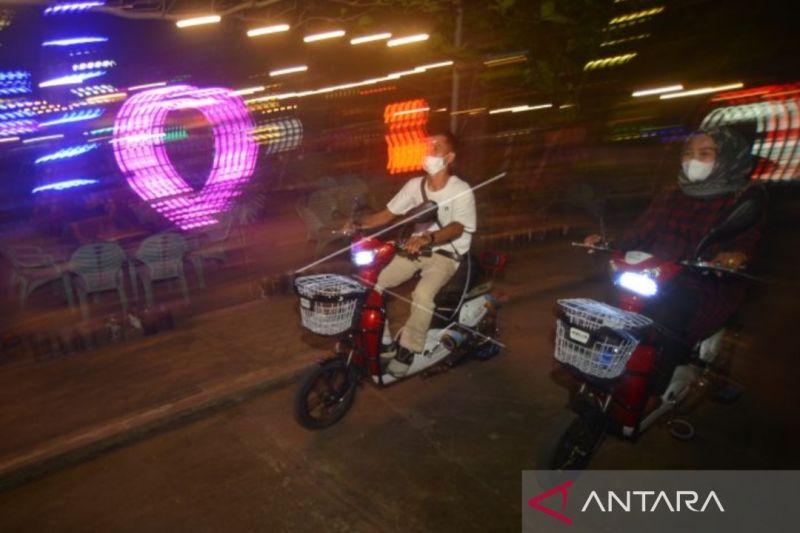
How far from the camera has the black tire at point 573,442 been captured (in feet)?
11.2

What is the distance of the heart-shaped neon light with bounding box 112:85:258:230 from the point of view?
28.9 feet

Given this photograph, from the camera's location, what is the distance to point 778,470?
3.77 meters

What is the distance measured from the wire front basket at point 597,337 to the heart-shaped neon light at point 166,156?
713 cm

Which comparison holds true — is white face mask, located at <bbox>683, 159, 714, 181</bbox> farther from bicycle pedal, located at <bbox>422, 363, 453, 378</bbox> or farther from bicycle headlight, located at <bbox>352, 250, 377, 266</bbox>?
bicycle pedal, located at <bbox>422, 363, 453, 378</bbox>

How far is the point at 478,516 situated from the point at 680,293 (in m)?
2.22

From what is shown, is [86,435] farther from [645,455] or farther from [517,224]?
[517,224]

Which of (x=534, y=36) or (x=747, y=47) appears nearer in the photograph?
(x=534, y=36)

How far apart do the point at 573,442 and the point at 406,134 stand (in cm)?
1692

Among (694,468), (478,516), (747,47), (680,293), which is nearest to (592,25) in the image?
(747,47)

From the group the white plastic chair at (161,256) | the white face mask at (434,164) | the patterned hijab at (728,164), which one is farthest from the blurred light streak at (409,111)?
the patterned hijab at (728,164)

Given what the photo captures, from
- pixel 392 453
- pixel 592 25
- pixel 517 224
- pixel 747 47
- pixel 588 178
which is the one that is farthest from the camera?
→ pixel 588 178

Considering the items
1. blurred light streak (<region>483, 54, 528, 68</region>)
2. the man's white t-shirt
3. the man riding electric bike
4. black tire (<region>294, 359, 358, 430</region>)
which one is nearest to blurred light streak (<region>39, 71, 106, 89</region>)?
blurred light streak (<region>483, 54, 528, 68</region>)

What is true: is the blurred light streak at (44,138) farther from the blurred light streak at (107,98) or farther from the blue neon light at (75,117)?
the blurred light streak at (107,98)

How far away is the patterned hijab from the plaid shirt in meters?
0.09
